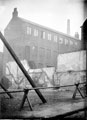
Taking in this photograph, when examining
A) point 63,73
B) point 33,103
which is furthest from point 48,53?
point 33,103

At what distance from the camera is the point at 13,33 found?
103 feet

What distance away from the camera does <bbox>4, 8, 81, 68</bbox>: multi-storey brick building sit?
1159 inches

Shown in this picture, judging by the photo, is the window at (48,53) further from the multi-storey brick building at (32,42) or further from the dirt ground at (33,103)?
the dirt ground at (33,103)

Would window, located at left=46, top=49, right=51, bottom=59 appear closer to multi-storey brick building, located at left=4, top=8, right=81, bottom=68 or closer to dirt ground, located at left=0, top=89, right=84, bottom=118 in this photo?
multi-storey brick building, located at left=4, top=8, right=81, bottom=68

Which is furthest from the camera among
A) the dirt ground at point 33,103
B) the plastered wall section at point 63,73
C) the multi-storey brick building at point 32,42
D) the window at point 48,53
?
the window at point 48,53

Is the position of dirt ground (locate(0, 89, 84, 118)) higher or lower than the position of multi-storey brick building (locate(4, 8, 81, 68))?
lower

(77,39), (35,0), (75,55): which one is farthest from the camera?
(77,39)

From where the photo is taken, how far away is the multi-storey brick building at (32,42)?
1159 inches

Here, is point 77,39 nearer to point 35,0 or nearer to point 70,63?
point 70,63

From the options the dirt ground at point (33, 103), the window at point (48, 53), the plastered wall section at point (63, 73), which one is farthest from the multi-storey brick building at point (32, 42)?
the dirt ground at point (33, 103)

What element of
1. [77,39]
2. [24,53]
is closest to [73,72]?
[24,53]

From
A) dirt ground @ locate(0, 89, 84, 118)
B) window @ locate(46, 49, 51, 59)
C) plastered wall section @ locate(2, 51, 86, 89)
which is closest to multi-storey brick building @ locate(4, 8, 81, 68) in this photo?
window @ locate(46, 49, 51, 59)

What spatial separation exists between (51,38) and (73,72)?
732 inches

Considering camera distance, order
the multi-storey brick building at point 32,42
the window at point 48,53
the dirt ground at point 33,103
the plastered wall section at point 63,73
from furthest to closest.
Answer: the window at point 48,53 → the multi-storey brick building at point 32,42 → the plastered wall section at point 63,73 → the dirt ground at point 33,103
